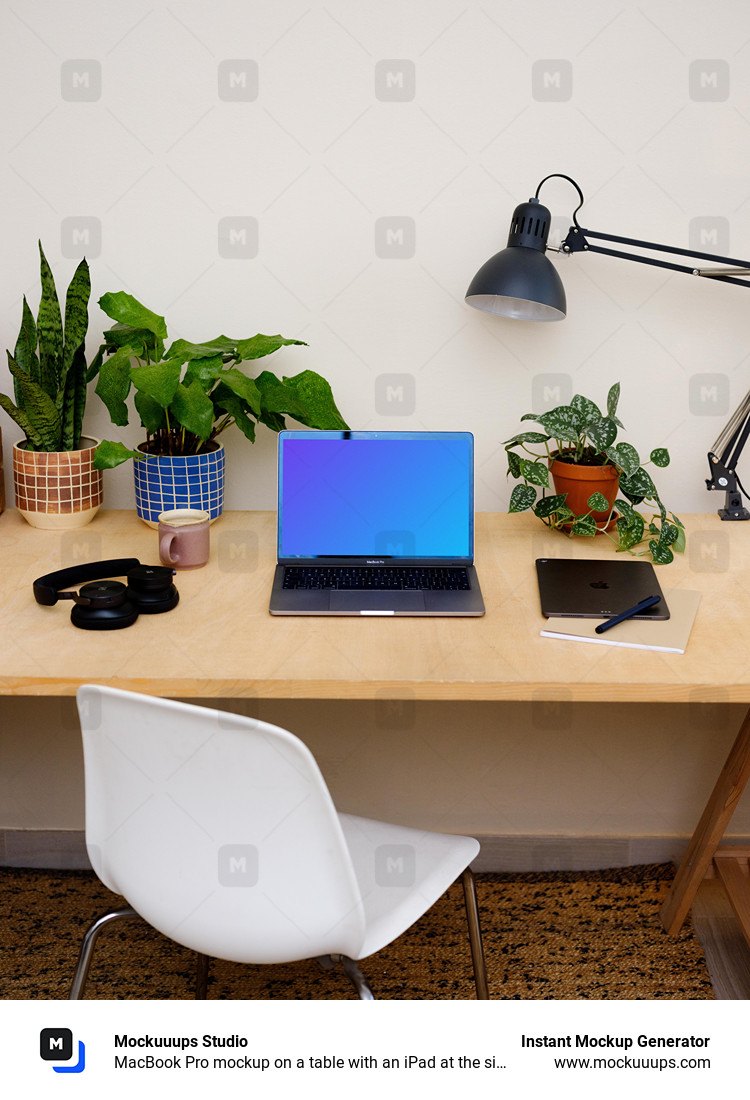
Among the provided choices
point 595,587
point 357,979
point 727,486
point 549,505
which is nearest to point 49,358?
point 549,505

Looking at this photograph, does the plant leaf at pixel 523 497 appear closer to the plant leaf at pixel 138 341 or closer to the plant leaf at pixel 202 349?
the plant leaf at pixel 202 349

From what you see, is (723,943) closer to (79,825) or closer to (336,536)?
(336,536)

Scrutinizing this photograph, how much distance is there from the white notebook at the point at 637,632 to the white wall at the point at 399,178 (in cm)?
60

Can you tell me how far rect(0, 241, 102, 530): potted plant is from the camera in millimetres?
1743

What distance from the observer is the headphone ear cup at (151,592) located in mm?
1415

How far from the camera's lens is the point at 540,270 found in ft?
5.39

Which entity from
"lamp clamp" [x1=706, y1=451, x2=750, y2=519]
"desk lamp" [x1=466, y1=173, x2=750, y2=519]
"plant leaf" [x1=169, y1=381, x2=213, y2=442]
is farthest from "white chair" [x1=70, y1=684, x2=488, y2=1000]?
"lamp clamp" [x1=706, y1=451, x2=750, y2=519]

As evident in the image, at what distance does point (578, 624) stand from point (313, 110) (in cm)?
110

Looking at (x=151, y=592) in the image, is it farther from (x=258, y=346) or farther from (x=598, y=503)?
(x=598, y=503)

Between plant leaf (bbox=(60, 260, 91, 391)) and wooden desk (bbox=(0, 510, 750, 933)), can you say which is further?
plant leaf (bbox=(60, 260, 91, 391))

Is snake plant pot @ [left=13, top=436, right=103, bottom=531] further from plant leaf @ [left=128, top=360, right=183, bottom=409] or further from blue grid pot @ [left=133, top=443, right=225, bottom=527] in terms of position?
plant leaf @ [left=128, top=360, right=183, bottom=409]

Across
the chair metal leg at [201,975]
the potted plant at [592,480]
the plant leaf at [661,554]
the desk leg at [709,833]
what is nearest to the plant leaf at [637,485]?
the potted plant at [592,480]
